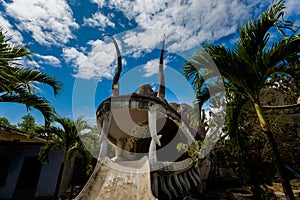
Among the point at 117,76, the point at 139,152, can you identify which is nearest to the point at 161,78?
the point at 117,76

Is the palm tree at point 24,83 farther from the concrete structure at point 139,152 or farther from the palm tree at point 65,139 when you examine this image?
the palm tree at point 65,139

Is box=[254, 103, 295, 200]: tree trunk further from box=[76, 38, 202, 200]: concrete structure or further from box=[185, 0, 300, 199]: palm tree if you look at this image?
box=[76, 38, 202, 200]: concrete structure

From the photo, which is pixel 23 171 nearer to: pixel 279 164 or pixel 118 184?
pixel 118 184

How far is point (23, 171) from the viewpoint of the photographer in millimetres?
10625

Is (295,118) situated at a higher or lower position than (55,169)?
higher

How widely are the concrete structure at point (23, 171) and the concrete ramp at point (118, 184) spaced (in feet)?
24.4

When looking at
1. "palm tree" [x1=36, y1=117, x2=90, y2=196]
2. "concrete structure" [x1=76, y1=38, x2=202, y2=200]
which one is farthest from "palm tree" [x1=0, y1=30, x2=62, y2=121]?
"palm tree" [x1=36, y1=117, x2=90, y2=196]

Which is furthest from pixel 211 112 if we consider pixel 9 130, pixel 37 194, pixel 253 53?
pixel 37 194

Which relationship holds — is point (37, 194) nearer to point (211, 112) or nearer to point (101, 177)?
point (101, 177)

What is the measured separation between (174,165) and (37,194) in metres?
9.80

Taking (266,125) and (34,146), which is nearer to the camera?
(266,125)

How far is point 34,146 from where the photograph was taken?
10992mm

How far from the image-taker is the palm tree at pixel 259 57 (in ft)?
10.7

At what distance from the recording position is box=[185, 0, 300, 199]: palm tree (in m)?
3.27
